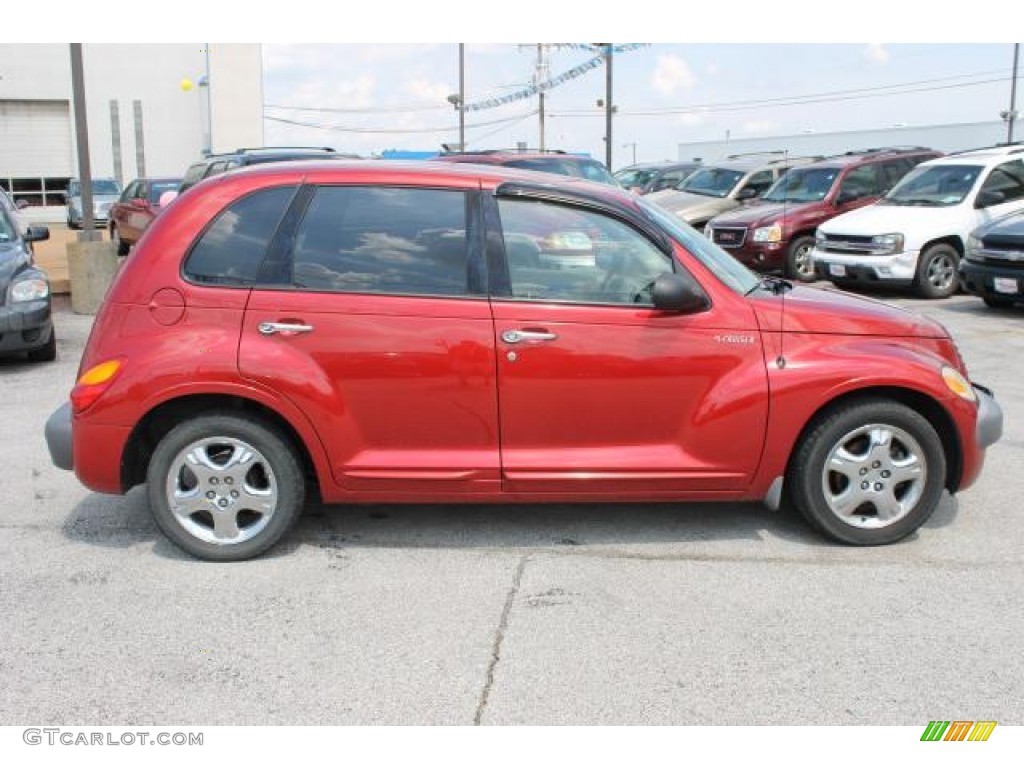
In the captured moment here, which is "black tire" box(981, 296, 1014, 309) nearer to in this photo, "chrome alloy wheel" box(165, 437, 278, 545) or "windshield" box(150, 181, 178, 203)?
"chrome alloy wheel" box(165, 437, 278, 545)

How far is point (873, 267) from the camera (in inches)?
511

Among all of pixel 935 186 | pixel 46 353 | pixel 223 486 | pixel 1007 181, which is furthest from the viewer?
pixel 935 186

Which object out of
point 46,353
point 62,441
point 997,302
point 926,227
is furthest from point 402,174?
point 926,227

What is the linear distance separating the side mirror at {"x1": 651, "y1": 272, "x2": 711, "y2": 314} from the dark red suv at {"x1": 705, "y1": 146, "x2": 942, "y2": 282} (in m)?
10.3

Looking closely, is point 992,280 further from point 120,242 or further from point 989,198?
point 120,242

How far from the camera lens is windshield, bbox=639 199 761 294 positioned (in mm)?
4711

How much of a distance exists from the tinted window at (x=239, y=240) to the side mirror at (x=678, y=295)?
5.51ft

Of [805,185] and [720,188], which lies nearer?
[805,185]

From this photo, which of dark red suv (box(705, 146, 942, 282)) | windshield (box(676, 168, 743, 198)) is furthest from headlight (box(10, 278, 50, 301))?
windshield (box(676, 168, 743, 198))

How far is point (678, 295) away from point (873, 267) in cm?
Answer: 946

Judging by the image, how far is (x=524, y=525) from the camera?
507cm

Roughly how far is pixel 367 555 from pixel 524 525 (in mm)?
817

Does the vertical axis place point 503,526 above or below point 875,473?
below

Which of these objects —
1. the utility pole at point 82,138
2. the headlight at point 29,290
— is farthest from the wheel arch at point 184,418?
the utility pole at point 82,138
